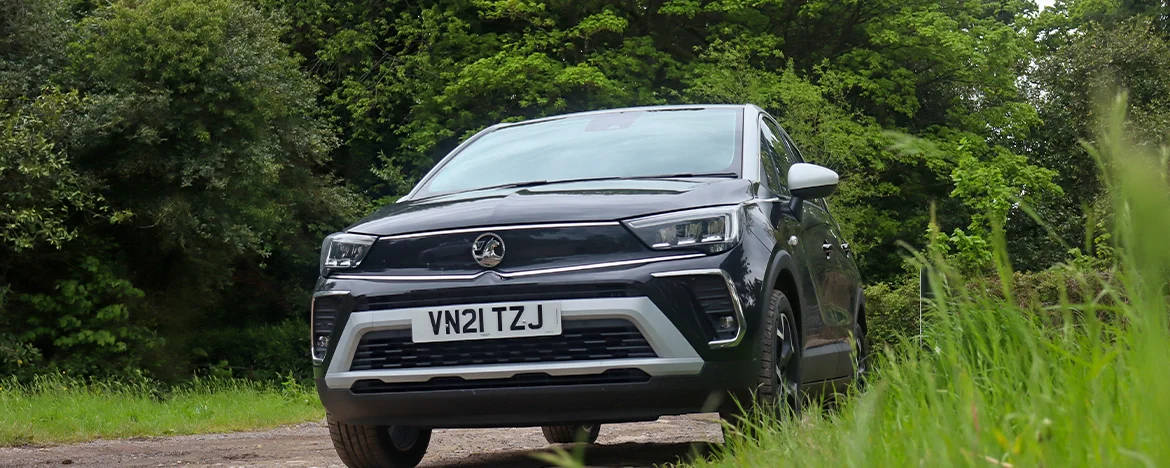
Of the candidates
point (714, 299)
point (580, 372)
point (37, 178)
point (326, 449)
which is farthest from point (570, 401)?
point (37, 178)

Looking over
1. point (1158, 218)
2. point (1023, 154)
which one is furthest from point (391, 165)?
point (1158, 218)

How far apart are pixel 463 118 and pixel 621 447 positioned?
22.0 meters

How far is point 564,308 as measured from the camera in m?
4.50

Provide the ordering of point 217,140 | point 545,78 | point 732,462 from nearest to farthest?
point 732,462
point 217,140
point 545,78

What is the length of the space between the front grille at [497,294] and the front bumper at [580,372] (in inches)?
0.4

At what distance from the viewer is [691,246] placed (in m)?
4.61

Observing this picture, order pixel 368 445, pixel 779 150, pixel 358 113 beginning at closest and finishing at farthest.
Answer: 1. pixel 368 445
2. pixel 779 150
3. pixel 358 113

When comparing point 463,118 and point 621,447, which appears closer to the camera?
point 621,447

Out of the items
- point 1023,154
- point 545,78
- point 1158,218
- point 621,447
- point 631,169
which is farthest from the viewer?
point 1023,154

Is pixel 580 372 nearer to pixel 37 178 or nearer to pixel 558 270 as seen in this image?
pixel 558 270

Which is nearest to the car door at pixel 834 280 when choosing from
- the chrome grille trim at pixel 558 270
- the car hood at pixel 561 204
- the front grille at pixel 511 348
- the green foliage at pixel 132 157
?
Result: the car hood at pixel 561 204

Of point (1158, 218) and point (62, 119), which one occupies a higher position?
point (1158, 218)

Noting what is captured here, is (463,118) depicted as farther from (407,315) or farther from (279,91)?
(407,315)

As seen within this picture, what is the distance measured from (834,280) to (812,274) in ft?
2.29
